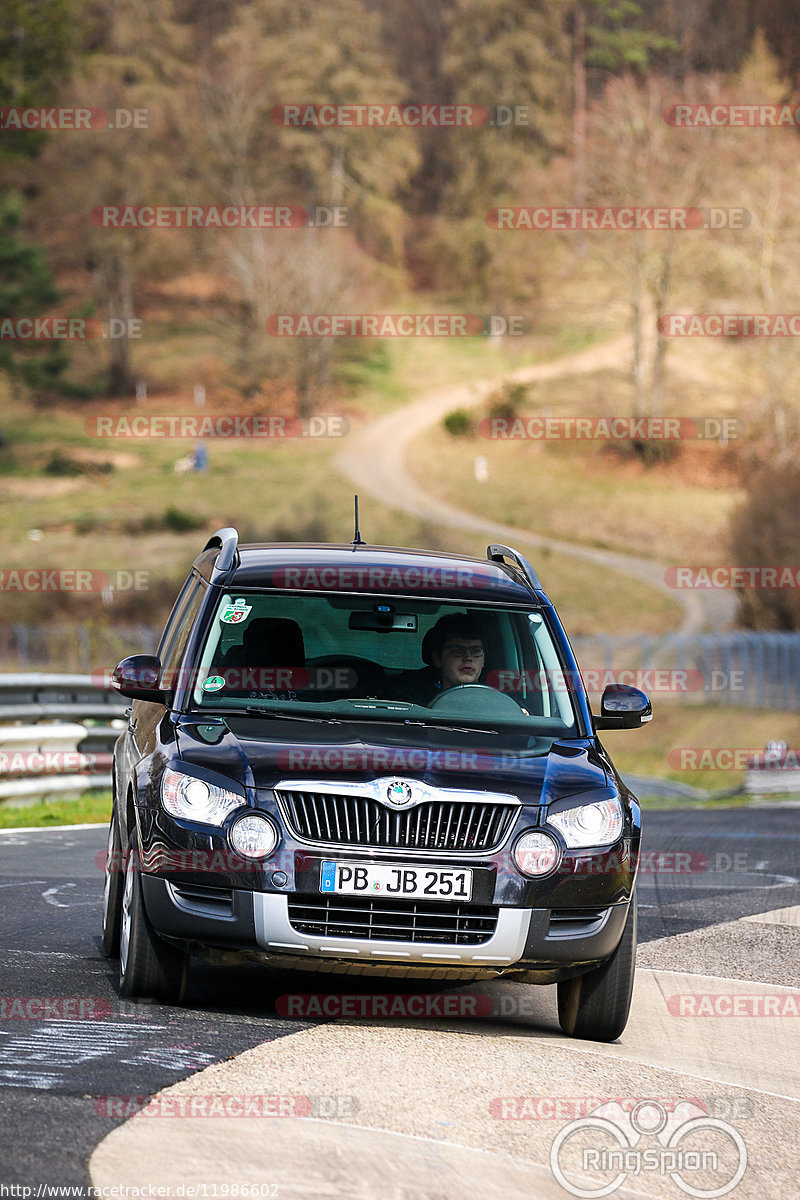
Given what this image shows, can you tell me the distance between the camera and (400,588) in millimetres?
7652

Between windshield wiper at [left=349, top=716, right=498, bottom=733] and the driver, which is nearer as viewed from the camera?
windshield wiper at [left=349, top=716, right=498, bottom=733]

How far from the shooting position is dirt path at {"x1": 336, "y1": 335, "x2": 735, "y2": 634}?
198ft

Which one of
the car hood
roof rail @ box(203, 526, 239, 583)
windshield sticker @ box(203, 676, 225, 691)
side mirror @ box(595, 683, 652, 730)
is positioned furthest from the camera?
roof rail @ box(203, 526, 239, 583)

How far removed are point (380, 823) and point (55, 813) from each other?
10096 millimetres

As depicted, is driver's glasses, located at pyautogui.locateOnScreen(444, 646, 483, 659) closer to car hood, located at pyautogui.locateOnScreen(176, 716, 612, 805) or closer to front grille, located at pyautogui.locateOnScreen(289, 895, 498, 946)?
car hood, located at pyautogui.locateOnScreen(176, 716, 612, 805)

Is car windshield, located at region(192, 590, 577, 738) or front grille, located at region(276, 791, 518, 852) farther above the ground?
car windshield, located at region(192, 590, 577, 738)

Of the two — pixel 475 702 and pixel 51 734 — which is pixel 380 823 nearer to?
Result: pixel 475 702

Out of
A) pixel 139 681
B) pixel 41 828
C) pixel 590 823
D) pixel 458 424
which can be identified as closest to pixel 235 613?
pixel 139 681

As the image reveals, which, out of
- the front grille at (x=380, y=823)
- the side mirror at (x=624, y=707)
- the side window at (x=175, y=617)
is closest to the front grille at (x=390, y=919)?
the front grille at (x=380, y=823)

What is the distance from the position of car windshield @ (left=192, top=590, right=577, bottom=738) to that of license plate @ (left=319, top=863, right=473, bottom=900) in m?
0.87

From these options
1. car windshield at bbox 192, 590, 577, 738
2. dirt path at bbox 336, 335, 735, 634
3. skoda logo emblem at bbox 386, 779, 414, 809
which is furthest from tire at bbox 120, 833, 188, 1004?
dirt path at bbox 336, 335, 735, 634

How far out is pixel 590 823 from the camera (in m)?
6.40

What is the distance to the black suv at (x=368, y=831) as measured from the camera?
243 inches

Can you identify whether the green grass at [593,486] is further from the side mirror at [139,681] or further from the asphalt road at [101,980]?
the side mirror at [139,681]
